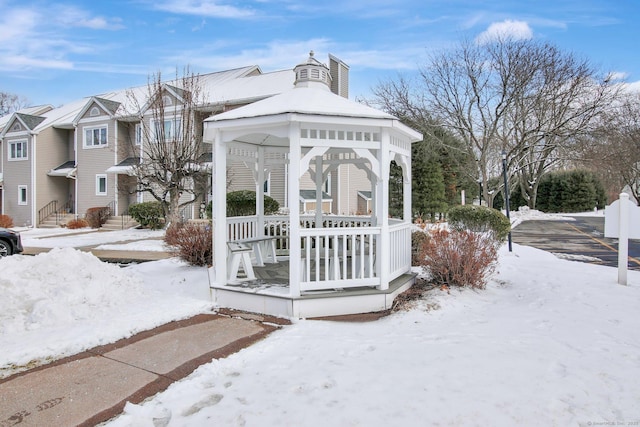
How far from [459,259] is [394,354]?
2.85 meters

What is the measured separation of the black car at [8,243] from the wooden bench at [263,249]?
7600mm

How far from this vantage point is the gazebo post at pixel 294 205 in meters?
5.41

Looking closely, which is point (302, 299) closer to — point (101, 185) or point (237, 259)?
point (237, 259)

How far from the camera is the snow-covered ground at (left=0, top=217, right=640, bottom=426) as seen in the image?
3002mm

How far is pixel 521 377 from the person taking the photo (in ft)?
11.5

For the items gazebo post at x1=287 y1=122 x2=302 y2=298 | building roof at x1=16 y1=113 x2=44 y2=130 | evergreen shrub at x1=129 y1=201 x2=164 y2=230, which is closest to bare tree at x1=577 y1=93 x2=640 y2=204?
gazebo post at x1=287 y1=122 x2=302 y2=298

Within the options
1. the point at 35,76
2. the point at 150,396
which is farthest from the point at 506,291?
the point at 35,76

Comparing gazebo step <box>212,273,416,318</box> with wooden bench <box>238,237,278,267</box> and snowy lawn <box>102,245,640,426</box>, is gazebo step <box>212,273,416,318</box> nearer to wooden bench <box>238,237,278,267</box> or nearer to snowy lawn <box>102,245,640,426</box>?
snowy lawn <box>102,245,640,426</box>

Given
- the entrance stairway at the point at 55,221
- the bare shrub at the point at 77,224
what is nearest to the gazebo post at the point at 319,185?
the bare shrub at the point at 77,224

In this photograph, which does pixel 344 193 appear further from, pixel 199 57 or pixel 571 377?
pixel 571 377

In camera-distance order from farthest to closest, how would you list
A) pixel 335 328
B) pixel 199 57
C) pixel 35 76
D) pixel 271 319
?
pixel 35 76 < pixel 199 57 < pixel 271 319 < pixel 335 328

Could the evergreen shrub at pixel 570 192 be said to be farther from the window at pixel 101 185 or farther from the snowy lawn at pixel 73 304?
the snowy lawn at pixel 73 304

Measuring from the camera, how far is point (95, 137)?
23.0 m

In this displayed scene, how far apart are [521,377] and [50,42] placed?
16420 millimetres
